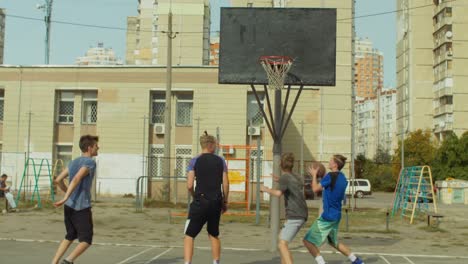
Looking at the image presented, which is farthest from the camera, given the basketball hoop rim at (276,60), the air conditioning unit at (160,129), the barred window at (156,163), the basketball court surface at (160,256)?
the air conditioning unit at (160,129)

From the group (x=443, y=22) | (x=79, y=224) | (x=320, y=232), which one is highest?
(x=443, y=22)

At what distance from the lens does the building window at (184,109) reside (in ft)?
124

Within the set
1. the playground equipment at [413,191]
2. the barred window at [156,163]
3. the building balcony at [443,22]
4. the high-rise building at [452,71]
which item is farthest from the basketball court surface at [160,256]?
the building balcony at [443,22]

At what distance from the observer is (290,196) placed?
923 cm

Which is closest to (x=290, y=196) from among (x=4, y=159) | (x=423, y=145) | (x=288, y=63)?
(x=288, y=63)

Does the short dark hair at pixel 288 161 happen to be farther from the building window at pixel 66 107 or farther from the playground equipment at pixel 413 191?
the building window at pixel 66 107

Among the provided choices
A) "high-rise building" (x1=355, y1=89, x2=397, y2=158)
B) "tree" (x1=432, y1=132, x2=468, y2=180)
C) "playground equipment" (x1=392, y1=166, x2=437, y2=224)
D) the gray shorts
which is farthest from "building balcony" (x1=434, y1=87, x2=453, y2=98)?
the gray shorts

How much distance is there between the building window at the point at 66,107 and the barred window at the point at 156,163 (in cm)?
544

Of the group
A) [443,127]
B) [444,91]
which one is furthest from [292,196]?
[443,127]

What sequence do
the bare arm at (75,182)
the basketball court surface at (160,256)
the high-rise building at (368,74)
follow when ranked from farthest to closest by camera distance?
the high-rise building at (368,74) < the basketball court surface at (160,256) < the bare arm at (75,182)

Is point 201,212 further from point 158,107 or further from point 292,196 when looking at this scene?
point 158,107

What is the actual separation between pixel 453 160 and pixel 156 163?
112ft

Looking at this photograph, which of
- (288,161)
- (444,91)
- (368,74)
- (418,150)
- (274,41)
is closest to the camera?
(288,161)

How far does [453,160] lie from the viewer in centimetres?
5972
